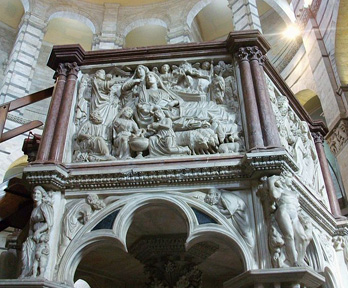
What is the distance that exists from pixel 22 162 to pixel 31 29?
18.4 feet

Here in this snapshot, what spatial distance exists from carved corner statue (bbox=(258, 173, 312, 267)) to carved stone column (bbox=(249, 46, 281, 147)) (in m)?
0.51

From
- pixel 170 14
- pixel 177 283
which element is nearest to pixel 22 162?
pixel 170 14

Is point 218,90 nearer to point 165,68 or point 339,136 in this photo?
point 165,68

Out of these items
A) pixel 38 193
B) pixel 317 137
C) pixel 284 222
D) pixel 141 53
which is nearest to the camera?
pixel 284 222

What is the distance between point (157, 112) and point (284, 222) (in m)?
2.10

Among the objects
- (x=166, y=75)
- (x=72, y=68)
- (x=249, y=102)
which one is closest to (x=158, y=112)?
(x=166, y=75)

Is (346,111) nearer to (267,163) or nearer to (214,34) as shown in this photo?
(267,163)

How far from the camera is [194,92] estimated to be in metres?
5.12

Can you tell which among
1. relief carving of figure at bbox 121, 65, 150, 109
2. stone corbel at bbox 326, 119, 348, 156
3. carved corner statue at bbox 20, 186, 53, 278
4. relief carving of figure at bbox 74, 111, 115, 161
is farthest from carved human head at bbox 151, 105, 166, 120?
stone corbel at bbox 326, 119, 348, 156

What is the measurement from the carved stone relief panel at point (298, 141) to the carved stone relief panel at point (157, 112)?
26.2 inches

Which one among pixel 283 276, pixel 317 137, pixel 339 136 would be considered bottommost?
pixel 283 276

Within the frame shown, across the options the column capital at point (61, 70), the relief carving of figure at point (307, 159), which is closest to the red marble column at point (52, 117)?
the column capital at point (61, 70)

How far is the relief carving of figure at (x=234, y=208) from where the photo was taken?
384cm

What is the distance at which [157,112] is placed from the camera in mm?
4855
